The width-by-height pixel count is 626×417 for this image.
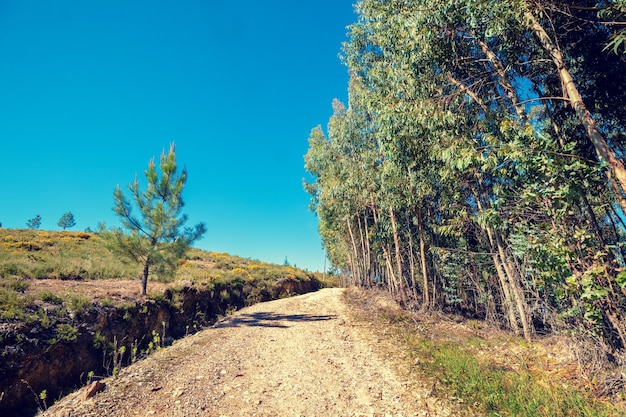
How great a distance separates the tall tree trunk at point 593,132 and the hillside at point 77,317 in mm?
10876

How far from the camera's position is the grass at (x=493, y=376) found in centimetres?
425

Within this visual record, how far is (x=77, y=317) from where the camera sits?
861cm

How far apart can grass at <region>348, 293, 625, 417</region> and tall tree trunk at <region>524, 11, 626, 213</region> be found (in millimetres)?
3226

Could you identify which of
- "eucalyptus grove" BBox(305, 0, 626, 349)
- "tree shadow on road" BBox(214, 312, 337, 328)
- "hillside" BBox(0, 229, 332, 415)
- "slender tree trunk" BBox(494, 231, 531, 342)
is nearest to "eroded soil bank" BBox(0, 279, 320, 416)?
"hillside" BBox(0, 229, 332, 415)

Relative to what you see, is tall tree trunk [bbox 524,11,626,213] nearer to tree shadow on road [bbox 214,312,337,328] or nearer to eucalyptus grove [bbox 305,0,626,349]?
eucalyptus grove [bbox 305,0,626,349]

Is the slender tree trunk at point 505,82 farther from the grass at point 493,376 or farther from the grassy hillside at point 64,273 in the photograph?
the grassy hillside at point 64,273

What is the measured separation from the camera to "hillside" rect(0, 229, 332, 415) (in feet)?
21.7

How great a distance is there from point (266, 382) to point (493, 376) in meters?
4.84

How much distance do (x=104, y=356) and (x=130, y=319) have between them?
6.51 feet

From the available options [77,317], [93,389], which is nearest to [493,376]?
[93,389]

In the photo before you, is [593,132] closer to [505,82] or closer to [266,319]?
[505,82]

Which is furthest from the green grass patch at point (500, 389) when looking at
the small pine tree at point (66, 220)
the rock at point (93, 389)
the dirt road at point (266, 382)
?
the small pine tree at point (66, 220)

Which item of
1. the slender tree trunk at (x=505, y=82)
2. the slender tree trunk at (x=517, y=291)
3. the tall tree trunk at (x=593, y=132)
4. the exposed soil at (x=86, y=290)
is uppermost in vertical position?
the slender tree trunk at (x=505, y=82)

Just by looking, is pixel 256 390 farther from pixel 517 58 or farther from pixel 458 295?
pixel 458 295
